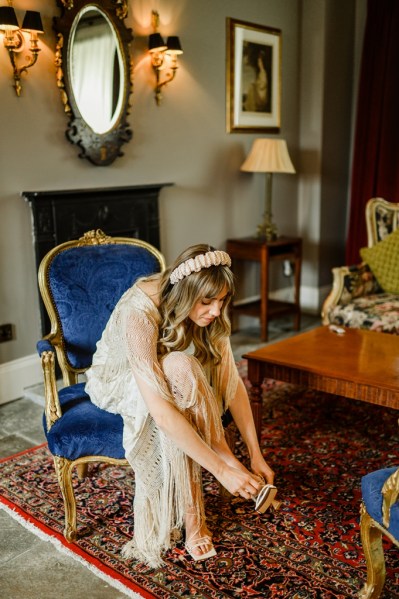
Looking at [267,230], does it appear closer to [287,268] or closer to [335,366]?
[287,268]

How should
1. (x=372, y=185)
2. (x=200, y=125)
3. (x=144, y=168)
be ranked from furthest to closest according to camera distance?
(x=372, y=185)
(x=200, y=125)
(x=144, y=168)

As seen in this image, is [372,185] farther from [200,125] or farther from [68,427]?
[68,427]

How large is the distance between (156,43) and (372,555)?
3032 millimetres

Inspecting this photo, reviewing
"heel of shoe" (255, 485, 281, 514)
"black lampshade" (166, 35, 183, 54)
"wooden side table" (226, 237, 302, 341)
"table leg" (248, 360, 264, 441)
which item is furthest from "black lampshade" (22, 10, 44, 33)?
"heel of shoe" (255, 485, 281, 514)

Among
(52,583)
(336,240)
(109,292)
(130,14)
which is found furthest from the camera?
(336,240)

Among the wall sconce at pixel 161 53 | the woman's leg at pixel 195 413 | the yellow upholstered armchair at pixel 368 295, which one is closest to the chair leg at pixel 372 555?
the woman's leg at pixel 195 413

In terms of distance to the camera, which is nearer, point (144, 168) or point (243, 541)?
point (243, 541)

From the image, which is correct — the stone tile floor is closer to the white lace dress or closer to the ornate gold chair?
the white lace dress

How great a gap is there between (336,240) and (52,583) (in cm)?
403

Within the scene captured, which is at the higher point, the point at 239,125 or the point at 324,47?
the point at 324,47

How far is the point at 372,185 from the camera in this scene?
4.93 meters

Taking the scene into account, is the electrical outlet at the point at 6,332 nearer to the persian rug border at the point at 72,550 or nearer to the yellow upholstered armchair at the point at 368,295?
the persian rug border at the point at 72,550

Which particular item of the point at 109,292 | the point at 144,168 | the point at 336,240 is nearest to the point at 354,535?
the point at 109,292

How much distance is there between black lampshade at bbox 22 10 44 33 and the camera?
2945mm
